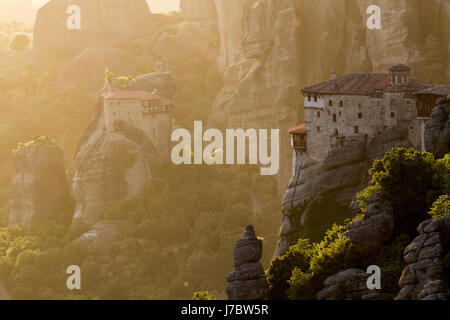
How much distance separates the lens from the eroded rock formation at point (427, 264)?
2292 inches

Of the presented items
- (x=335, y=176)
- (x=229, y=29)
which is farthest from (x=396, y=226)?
(x=229, y=29)

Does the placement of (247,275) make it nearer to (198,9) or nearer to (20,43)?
(198,9)

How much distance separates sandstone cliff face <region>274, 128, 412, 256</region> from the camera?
82.7m

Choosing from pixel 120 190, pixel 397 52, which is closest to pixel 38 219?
pixel 120 190

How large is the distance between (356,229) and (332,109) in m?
18.6

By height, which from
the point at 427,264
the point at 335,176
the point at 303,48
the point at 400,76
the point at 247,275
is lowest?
the point at 247,275

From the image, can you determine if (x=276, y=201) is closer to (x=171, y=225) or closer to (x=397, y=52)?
(x=171, y=225)

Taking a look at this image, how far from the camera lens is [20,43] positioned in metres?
181

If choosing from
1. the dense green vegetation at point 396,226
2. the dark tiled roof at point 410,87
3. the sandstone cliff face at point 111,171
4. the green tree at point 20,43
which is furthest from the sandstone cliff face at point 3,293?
the green tree at point 20,43

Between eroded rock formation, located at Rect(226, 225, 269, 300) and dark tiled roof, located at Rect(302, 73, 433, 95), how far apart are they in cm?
1881

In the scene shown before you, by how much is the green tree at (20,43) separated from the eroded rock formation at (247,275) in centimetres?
11753

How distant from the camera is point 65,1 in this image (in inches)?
6432

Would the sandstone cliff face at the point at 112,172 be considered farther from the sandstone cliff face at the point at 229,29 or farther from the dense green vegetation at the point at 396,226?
the dense green vegetation at the point at 396,226

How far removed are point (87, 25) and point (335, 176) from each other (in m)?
84.0
